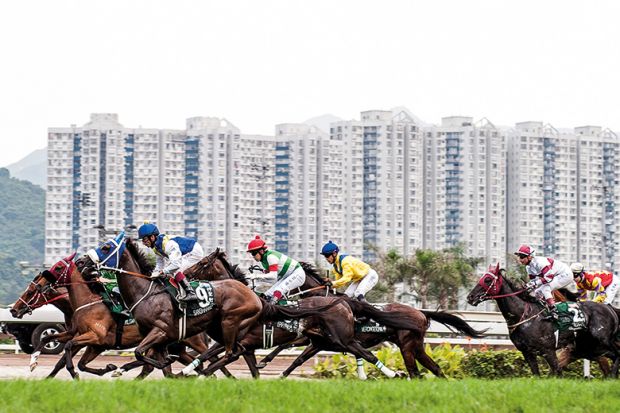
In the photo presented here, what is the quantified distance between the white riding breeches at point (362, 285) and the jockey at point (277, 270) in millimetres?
978

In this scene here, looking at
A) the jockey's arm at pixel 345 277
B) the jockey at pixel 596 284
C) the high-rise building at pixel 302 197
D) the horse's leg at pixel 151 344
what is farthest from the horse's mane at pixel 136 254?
the high-rise building at pixel 302 197

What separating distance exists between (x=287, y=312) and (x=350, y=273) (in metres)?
1.78

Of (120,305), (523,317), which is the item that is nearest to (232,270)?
(120,305)

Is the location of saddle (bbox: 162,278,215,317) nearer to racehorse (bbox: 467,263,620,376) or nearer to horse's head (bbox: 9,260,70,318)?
horse's head (bbox: 9,260,70,318)

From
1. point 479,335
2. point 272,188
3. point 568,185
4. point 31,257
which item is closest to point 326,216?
point 272,188

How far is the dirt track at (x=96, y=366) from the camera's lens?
65.5 feet

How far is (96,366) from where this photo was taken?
23453 millimetres

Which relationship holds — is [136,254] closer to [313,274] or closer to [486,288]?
[313,274]

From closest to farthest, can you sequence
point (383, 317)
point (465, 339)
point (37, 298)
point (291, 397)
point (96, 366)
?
1. point (291, 397)
2. point (383, 317)
3. point (37, 298)
4. point (96, 366)
5. point (465, 339)

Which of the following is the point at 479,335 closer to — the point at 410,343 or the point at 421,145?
the point at 410,343

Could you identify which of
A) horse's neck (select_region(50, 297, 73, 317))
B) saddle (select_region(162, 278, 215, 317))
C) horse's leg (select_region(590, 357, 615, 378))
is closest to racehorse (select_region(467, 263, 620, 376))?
horse's leg (select_region(590, 357, 615, 378))

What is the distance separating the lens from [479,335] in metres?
18.6

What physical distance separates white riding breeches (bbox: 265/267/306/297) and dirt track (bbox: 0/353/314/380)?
2.44 m

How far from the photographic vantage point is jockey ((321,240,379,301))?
59.9ft
